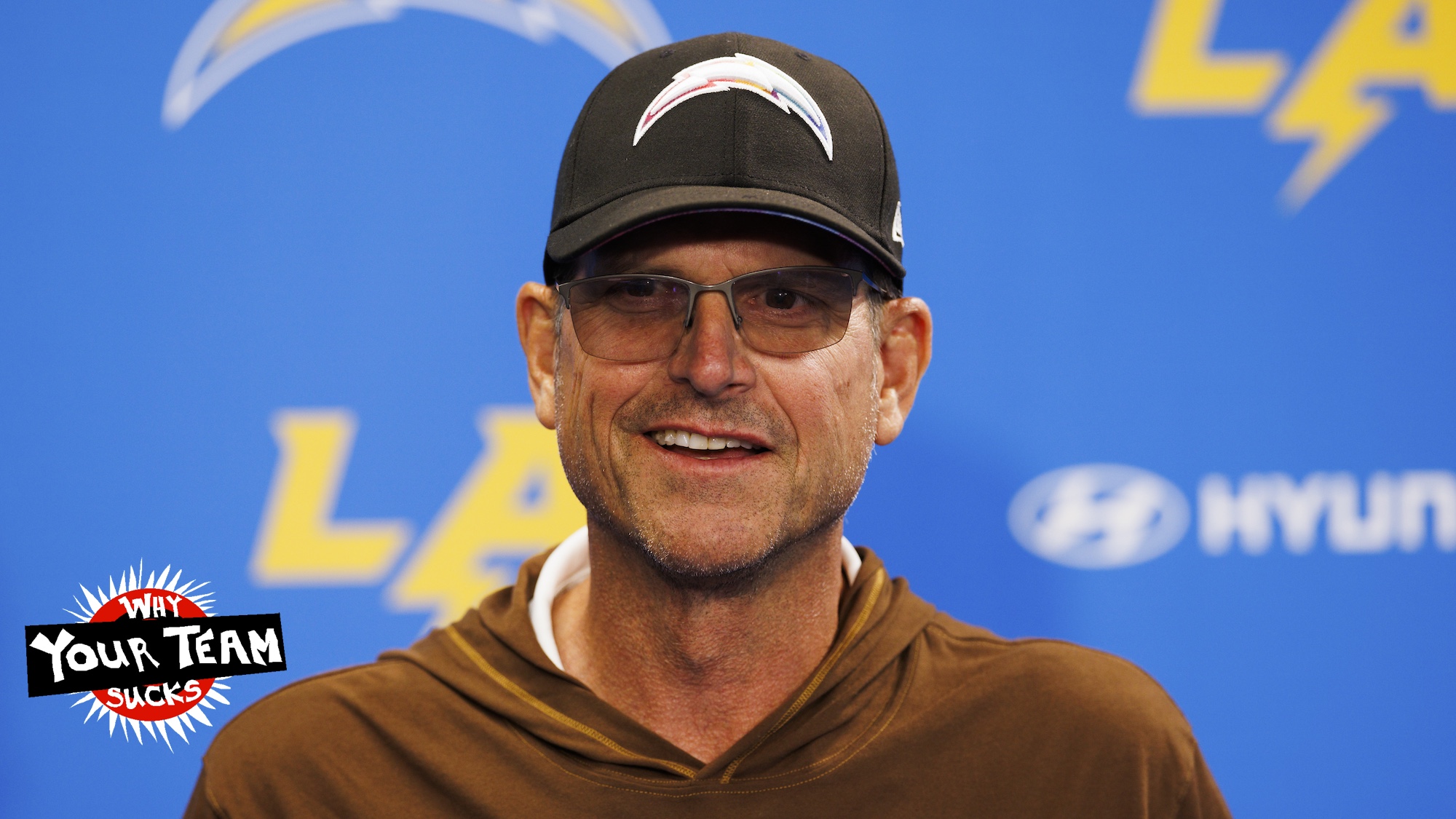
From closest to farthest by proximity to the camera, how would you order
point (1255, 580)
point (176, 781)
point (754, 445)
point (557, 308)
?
point (754, 445) → point (557, 308) → point (176, 781) → point (1255, 580)

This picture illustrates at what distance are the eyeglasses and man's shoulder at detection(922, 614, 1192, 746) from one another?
0.44 meters

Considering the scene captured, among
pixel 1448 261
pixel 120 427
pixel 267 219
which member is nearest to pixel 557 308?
pixel 267 219

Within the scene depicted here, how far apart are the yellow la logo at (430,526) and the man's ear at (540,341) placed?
1.67 feet

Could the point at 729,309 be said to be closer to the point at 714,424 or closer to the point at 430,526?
the point at 714,424

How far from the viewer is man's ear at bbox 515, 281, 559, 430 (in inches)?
57.9

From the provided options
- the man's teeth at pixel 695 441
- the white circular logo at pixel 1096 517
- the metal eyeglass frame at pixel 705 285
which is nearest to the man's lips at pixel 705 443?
the man's teeth at pixel 695 441

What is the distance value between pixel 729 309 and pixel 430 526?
3.02ft

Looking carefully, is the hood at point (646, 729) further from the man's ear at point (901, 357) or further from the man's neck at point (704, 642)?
the man's ear at point (901, 357)

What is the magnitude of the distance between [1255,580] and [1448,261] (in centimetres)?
68

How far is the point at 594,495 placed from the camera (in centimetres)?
132

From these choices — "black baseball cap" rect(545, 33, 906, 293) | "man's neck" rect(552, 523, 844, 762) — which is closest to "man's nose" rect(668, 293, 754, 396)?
"black baseball cap" rect(545, 33, 906, 293)

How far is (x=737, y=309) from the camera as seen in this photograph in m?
1.27

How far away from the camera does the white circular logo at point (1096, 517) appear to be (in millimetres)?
2045

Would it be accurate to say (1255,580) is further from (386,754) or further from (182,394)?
(182,394)
